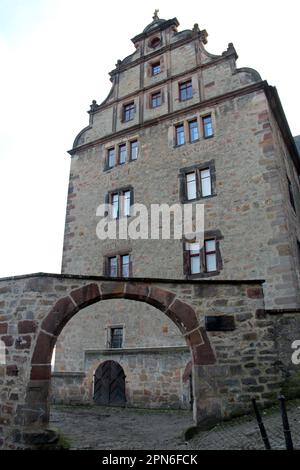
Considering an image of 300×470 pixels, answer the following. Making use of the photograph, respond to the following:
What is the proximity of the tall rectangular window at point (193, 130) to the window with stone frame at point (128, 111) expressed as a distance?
10.2 feet

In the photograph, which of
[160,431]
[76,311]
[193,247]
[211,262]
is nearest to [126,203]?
[193,247]

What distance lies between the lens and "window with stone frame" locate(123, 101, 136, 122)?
1614cm

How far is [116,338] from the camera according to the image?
13.2 metres

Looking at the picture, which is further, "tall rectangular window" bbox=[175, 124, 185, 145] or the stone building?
"tall rectangular window" bbox=[175, 124, 185, 145]

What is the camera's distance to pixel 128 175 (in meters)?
15.0

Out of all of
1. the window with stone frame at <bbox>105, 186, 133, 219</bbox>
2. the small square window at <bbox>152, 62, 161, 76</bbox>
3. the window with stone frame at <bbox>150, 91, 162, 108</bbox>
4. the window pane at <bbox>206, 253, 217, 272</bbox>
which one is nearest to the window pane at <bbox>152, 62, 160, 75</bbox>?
the small square window at <bbox>152, 62, 161, 76</bbox>

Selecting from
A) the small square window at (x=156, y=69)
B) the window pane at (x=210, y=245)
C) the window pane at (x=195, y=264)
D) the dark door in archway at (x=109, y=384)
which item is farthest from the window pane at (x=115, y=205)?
the small square window at (x=156, y=69)

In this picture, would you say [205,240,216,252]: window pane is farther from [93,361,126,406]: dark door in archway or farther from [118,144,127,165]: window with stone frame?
[118,144,127,165]: window with stone frame

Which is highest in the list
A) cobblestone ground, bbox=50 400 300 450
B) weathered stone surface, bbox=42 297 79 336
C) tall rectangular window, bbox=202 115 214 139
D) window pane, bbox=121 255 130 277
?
tall rectangular window, bbox=202 115 214 139

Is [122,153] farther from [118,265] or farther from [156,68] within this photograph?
[118,265]

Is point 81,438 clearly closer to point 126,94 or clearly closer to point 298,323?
point 298,323

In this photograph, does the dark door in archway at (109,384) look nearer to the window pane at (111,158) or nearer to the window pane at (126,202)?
the window pane at (126,202)

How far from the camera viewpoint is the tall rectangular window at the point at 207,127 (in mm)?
13685

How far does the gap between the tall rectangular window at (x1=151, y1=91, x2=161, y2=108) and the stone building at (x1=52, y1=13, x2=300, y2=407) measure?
2.3 inches
